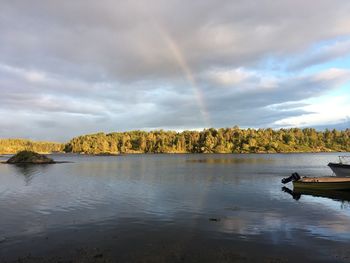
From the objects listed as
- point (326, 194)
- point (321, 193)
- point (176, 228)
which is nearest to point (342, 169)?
point (321, 193)

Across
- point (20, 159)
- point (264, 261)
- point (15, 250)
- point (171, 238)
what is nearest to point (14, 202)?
point (15, 250)

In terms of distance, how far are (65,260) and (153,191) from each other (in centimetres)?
3514

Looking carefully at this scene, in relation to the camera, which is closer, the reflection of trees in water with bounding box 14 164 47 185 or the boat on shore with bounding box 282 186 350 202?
the boat on shore with bounding box 282 186 350 202

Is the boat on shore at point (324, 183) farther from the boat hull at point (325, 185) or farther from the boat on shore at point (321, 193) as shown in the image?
the boat on shore at point (321, 193)

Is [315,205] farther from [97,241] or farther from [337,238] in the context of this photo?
[97,241]

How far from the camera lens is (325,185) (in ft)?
172

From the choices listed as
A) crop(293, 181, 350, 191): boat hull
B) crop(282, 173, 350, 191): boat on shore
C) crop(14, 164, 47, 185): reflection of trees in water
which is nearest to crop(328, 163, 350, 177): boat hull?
crop(282, 173, 350, 191): boat on shore

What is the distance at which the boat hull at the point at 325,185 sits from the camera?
51.6m

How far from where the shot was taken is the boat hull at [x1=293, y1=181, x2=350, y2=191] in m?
51.6

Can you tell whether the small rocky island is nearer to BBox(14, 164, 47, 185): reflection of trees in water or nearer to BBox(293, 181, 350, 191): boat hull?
BBox(14, 164, 47, 185): reflection of trees in water

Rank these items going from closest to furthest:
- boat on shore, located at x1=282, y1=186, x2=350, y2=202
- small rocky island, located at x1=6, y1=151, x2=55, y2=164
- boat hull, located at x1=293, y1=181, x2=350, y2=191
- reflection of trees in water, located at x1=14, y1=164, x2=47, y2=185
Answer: boat on shore, located at x1=282, y1=186, x2=350, y2=202, boat hull, located at x1=293, y1=181, x2=350, y2=191, reflection of trees in water, located at x1=14, y1=164, x2=47, y2=185, small rocky island, located at x1=6, y1=151, x2=55, y2=164

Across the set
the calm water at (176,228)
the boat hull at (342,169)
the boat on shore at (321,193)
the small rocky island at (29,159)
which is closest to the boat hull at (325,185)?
the boat on shore at (321,193)

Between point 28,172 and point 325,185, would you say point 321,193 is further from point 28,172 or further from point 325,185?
point 28,172

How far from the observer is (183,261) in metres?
19.2
